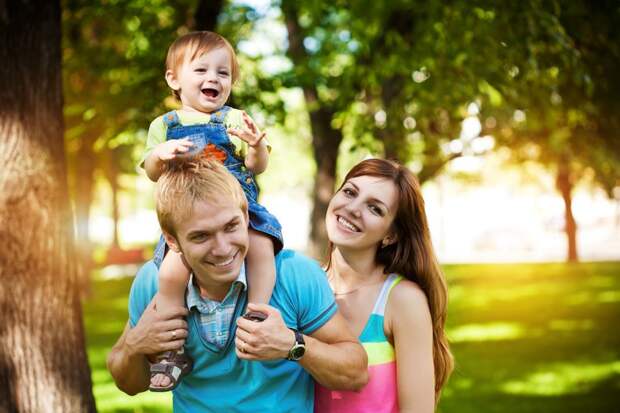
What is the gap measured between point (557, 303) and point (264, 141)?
15.6 m

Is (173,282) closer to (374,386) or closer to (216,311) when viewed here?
(216,311)

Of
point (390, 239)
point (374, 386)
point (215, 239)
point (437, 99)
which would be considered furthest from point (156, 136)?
point (437, 99)

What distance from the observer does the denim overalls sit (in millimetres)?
2887

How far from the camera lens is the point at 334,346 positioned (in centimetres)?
276

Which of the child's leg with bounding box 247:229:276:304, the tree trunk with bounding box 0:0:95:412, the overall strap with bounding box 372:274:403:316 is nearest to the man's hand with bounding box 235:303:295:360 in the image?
the child's leg with bounding box 247:229:276:304

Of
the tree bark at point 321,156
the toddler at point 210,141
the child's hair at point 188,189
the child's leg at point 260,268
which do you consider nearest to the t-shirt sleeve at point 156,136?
the toddler at point 210,141

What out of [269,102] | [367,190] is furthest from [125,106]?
[367,190]

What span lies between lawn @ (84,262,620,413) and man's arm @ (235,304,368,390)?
6.53ft

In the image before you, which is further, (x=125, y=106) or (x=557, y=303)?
(x=557, y=303)

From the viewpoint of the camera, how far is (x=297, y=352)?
2627 mm

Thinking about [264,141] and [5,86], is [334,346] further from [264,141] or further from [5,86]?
[5,86]

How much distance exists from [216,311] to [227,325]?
7 centimetres

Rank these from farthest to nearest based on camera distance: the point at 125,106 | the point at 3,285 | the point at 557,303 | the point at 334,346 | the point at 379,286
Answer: the point at 557,303
the point at 125,106
the point at 3,285
the point at 379,286
the point at 334,346

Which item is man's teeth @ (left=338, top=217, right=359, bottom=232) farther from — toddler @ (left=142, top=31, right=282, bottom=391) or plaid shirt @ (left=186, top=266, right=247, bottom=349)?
plaid shirt @ (left=186, top=266, right=247, bottom=349)
